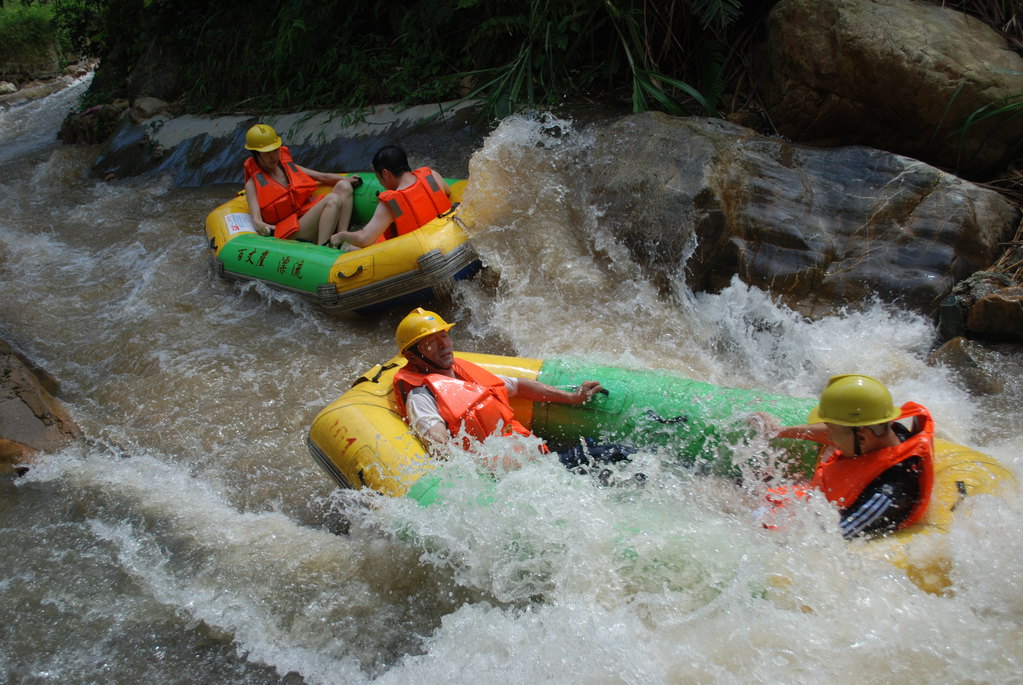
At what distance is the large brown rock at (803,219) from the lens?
4.82 meters

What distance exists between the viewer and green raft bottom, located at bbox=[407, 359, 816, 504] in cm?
355

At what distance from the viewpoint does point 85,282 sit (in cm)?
661

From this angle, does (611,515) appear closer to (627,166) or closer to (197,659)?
(197,659)

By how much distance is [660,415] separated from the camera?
12.2 feet

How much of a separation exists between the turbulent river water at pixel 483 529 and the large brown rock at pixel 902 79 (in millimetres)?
1512

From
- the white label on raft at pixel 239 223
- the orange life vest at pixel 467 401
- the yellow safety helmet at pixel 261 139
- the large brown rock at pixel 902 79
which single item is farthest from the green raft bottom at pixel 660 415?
the yellow safety helmet at pixel 261 139

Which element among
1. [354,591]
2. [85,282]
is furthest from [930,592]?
[85,282]

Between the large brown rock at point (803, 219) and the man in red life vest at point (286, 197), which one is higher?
the large brown rock at point (803, 219)

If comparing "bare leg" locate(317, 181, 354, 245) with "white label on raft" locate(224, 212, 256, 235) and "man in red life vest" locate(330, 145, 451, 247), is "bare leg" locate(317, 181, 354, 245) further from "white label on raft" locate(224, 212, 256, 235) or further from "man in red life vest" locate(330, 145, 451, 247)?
"white label on raft" locate(224, 212, 256, 235)

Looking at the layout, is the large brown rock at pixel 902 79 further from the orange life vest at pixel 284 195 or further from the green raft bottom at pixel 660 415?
the orange life vest at pixel 284 195

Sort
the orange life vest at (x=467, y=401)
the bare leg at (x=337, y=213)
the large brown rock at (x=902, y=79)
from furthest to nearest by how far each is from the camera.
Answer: the bare leg at (x=337, y=213), the large brown rock at (x=902, y=79), the orange life vest at (x=467, y=401)

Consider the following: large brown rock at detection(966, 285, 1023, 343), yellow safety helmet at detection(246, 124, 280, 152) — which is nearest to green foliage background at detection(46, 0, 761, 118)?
yellow safety helmet at detection(246, 124, 280, 152)

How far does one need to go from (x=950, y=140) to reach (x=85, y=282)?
6.55 meters

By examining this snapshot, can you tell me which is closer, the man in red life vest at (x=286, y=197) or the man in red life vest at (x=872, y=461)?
the man in red life vest at (x=872, y=461)
